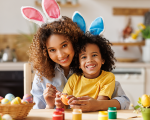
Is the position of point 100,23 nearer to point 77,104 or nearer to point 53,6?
point 53,6

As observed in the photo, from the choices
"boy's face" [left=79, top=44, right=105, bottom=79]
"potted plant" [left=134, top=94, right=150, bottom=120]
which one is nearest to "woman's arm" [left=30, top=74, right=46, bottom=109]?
"boy's face" [left=79, top=44, right=105, bottom=79]

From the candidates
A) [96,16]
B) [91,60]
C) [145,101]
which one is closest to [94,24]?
[91,60]

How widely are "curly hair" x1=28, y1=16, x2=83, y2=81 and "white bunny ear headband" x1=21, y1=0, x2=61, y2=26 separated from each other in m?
0.04

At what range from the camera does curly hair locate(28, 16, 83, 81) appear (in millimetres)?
1326

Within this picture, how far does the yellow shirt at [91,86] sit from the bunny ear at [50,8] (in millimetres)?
417

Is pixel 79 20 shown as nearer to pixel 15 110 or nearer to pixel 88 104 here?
pixel 88 104

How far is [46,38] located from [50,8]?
0.62ft

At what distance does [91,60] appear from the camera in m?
1.31

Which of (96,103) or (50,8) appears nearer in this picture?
(96,103)

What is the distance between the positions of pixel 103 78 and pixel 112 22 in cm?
256

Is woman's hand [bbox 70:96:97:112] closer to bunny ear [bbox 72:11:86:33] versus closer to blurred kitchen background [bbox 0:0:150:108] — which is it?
bunny ear [bbox 72:11:86:33]

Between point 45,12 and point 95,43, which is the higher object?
point 45,12

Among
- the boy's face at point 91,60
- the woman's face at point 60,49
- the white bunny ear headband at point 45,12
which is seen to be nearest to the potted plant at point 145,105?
the boy's face at point 91,60

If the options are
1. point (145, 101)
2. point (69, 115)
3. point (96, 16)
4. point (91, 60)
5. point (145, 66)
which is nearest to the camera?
point (145, 101)
